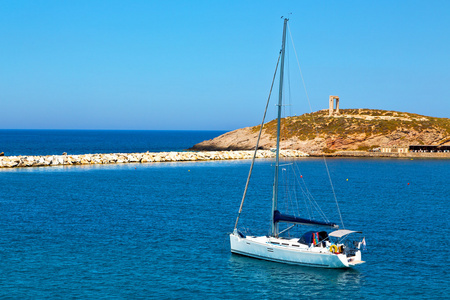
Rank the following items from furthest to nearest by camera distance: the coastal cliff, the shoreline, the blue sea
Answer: the coastal cliff, the shoreline, the blue sea

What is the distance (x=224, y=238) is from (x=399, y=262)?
516 inches

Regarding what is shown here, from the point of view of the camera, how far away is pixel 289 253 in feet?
107

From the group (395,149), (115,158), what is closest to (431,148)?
(395,149)

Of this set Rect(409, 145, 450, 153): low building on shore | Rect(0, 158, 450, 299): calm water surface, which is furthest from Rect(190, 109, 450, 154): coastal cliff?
Rect(0, 158, 450, 299): calm water surface

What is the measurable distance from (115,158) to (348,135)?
6901 centimetres

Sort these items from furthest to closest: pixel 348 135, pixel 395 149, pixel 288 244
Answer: pixel 348 135 → pixel 395 149 → pixel 288 244

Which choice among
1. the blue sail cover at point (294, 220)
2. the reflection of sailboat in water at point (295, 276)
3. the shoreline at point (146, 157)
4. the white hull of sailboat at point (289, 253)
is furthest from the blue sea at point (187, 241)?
the shoreline at point (146, 157)

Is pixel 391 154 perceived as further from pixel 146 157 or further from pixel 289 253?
pixel 289 253

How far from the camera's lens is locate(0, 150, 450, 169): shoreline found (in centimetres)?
9925

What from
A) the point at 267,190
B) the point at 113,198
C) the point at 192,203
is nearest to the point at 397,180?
the point at 267,190

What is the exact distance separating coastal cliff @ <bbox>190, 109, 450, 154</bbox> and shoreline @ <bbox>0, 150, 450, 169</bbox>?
7278 mm

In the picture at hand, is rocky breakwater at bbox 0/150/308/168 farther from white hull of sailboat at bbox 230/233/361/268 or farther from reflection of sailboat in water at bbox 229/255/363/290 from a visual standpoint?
reflection of sailboat in water at bbox 229/255/363/290

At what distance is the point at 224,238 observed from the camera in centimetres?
4031

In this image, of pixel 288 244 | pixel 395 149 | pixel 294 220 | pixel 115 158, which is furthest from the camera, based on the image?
pixel 395 149
